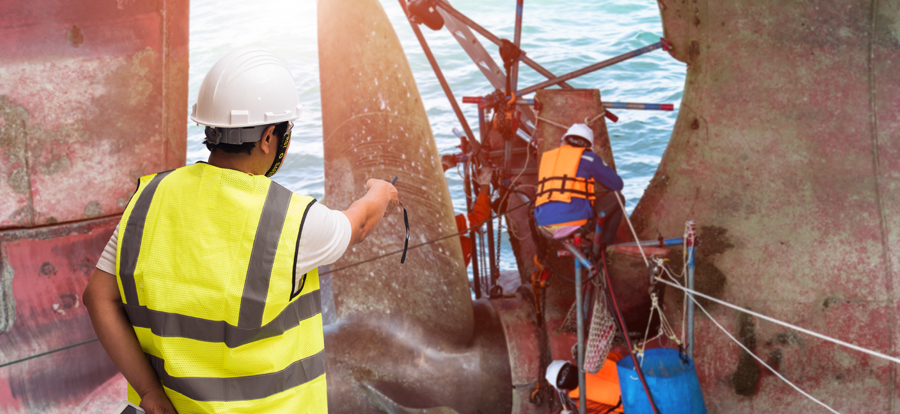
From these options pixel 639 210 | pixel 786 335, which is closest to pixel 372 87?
pixel 639 210

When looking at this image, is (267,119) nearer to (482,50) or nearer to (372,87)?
(372,87)

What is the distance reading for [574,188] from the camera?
510 cm

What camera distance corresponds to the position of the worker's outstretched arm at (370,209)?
187cm

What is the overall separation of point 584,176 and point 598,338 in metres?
1.32

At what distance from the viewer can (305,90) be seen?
718 inches

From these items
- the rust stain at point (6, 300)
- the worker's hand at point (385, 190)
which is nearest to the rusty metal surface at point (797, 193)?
the worker's hand at point (385, 190)

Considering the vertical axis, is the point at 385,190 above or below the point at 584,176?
above

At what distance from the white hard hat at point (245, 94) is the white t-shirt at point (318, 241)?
1.02 ft

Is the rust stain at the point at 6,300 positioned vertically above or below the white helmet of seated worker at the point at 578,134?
below

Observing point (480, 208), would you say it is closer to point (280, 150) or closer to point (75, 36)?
point (75, 36)

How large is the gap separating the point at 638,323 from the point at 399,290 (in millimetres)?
2070

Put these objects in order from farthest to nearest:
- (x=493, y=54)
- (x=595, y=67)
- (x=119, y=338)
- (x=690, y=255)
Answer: (x=493, y=54), (x=595, y=67), (x=690, y=255), (x=119, y=338)

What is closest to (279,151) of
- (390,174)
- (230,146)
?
(230,146)

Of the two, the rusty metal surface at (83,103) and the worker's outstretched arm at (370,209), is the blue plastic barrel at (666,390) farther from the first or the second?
the rusty metal surface at (83,103)
